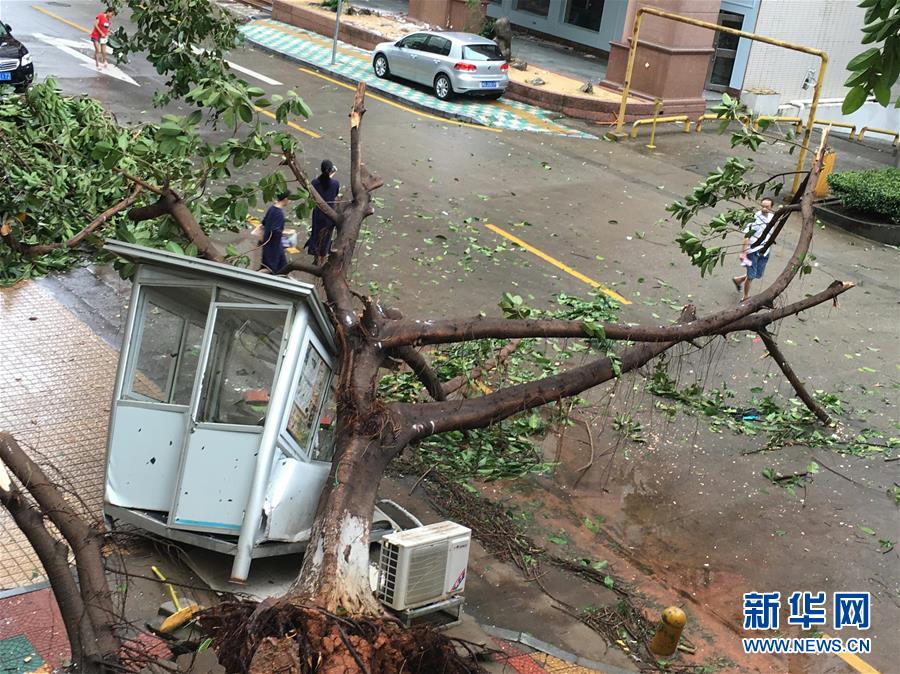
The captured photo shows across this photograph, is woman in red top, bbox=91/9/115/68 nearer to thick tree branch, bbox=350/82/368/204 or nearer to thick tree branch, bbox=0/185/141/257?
thick tree branch, bbox=0/185/141/257

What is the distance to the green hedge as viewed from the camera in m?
17.5

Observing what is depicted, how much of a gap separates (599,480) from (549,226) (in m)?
7.11

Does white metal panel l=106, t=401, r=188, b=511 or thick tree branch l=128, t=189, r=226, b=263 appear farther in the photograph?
thick tree branch l=128, t=189, r=226, b=263

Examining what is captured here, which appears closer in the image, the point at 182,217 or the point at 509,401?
the point at 509,401

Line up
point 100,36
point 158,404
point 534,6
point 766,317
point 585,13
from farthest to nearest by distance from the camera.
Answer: point 534,6 < point 585,13 < point 100,36 < point 766,317 < point 158,404

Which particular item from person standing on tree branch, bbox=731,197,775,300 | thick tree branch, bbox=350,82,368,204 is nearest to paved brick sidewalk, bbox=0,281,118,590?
thick tree branch, bbox=350,82,368,204

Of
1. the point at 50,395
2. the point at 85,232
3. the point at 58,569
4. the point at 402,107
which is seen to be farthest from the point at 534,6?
the point at 58,569

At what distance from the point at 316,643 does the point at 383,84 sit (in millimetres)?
19802

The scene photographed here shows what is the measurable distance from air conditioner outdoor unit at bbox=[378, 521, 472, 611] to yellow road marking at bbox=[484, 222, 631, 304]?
705 centimetres

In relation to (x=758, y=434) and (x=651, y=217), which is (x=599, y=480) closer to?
(x=758, y=434)

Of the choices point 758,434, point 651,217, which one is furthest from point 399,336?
point 651,217

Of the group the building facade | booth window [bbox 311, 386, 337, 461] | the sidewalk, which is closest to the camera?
booth window [bbox 311, 386, 337, 461]

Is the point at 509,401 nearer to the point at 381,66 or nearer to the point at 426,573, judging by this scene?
the point at 426,573

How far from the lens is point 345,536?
21.0ft
